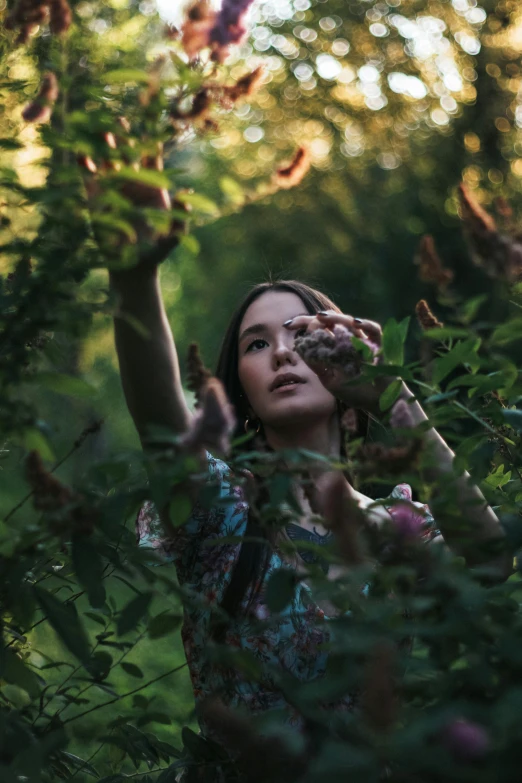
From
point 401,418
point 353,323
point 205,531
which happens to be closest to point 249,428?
point 205,531

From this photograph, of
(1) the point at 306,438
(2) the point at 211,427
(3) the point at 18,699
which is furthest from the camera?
(1) the point at 306,438

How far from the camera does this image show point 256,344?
2.89 metres

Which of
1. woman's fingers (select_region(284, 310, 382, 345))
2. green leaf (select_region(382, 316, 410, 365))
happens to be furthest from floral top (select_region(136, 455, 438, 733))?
green leaf (select_region(382, 316, 410, 365))

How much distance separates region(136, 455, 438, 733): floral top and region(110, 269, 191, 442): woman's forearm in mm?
228

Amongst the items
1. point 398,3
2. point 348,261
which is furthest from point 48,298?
point 398,3

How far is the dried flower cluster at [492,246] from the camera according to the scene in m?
1.61

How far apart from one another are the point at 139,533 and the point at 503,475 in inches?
35.3

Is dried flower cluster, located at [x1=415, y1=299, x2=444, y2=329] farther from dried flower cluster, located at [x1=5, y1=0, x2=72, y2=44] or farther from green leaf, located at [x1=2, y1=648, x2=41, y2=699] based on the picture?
green leaf, located at [x1=2, y1=648, x2=41, y2=699]

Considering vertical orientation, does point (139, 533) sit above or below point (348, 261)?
above

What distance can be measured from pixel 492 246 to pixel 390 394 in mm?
348

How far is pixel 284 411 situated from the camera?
106 inches

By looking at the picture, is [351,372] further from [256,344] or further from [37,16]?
[256,344]

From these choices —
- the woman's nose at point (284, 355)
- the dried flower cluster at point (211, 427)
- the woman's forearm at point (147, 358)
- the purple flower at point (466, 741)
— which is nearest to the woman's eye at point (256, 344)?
the woman's nose at point (284, 355)

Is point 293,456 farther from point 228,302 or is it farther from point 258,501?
point 228,302
